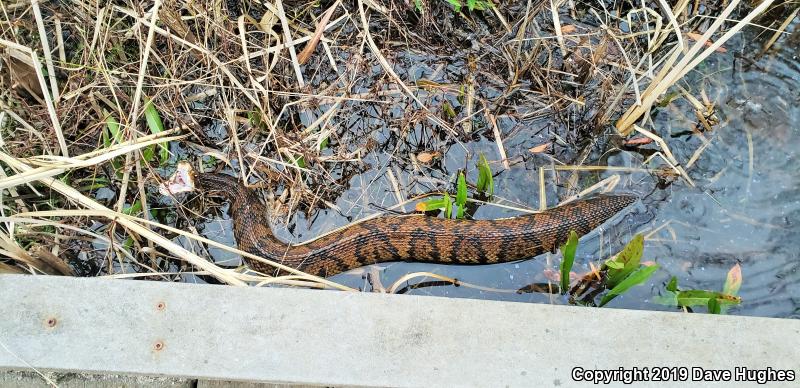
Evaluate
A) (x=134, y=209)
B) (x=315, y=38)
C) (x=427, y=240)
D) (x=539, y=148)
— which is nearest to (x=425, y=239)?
(x=427, y=240)

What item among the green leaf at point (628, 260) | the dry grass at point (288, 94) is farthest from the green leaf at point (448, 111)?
the green leaf at point (628, 260)

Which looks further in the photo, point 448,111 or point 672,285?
point 448,111

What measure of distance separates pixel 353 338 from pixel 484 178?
129cm

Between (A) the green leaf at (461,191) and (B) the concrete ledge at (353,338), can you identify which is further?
(A) the green leaf at (461,191)

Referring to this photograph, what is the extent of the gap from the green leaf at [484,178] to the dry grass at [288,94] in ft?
0.68

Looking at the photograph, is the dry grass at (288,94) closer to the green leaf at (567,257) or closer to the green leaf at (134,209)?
the green leaf at (134,209)

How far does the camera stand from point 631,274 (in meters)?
3.21

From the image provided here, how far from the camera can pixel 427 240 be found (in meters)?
3.65

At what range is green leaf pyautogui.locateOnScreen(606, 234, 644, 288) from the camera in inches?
122

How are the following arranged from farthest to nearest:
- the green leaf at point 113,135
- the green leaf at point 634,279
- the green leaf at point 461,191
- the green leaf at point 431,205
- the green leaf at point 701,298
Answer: the green leaf at point 113,135, the green leaf at point 431,205, the green leaf at point 461,191, the green leaf at point 701,298, the green leaf at point 634,279

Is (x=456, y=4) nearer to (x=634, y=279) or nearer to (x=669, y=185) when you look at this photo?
(x=669, y=185)

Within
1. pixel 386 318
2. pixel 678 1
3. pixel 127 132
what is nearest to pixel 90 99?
pixel 127 132

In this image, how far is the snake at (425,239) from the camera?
361cm

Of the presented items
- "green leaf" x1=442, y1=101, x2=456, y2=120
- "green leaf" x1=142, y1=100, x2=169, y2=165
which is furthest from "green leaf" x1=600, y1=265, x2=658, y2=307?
"green leaf" x1=142, y1=100, x2=169, y2=165
